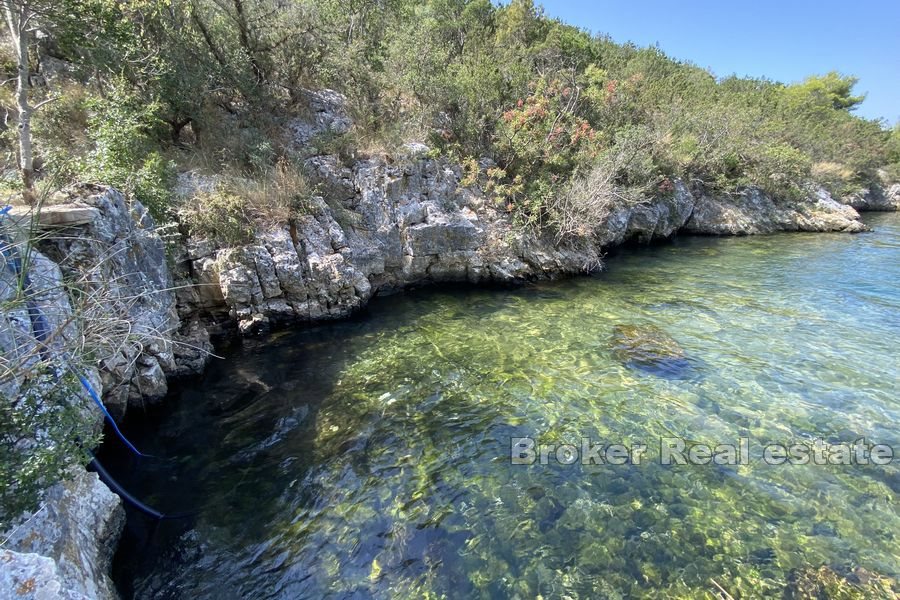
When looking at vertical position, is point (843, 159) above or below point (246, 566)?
above

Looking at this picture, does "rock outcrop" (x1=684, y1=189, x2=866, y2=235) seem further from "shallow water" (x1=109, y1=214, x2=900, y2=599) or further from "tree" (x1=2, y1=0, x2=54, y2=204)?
"tree" (x1=2, y1=0, x2=54, y2=204)

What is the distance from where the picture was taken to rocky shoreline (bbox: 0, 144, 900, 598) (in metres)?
3.20

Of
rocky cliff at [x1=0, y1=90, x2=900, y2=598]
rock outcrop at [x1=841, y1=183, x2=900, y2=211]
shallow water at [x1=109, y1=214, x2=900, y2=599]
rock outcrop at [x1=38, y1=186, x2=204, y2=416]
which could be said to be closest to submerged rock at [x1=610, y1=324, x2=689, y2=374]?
shallow water at [x1=109, y1=214, x2=900, y2=599]

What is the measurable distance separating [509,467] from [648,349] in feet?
14.0

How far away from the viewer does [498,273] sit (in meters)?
11.4

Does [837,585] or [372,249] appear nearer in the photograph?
[837,585]

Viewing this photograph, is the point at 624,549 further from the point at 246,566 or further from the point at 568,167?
the point at 568,167

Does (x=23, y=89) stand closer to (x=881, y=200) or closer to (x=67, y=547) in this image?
(x=67, y=547)

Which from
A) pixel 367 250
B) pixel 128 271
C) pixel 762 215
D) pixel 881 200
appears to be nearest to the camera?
pixel 128 271

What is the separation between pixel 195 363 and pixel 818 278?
1670 cm

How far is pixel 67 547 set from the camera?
299cm

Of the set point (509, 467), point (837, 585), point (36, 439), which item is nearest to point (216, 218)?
point (36, 439)

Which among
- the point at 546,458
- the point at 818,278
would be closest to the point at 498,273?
the point at 546,458

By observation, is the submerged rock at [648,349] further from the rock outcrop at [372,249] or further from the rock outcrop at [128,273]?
the rock outcrop at [128,273]
